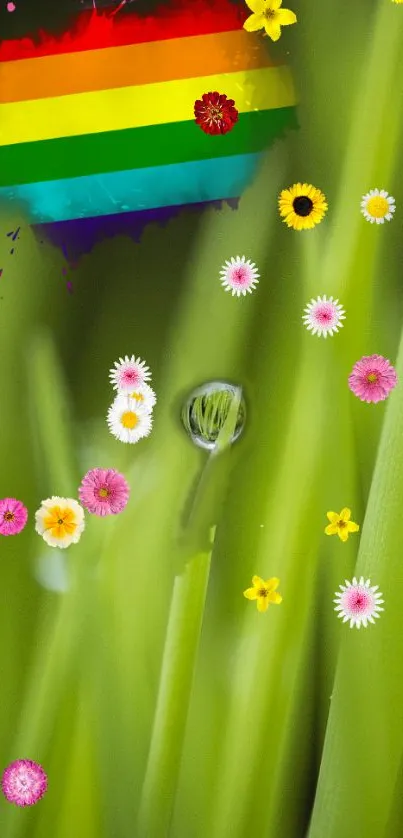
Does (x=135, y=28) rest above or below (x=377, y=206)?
above

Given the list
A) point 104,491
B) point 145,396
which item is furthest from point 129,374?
point 104,491

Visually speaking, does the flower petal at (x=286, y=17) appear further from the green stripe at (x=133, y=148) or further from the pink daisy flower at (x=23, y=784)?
the pink daisy flower at (x=23, y=784)

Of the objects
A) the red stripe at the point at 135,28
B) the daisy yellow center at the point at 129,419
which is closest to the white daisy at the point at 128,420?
the daisy yellow center at the point at 129,419

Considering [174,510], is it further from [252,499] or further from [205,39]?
[205,39]

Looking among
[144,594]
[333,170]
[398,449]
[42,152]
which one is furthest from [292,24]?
[144,594]

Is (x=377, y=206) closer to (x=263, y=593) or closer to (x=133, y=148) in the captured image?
(x=133, y=148)
